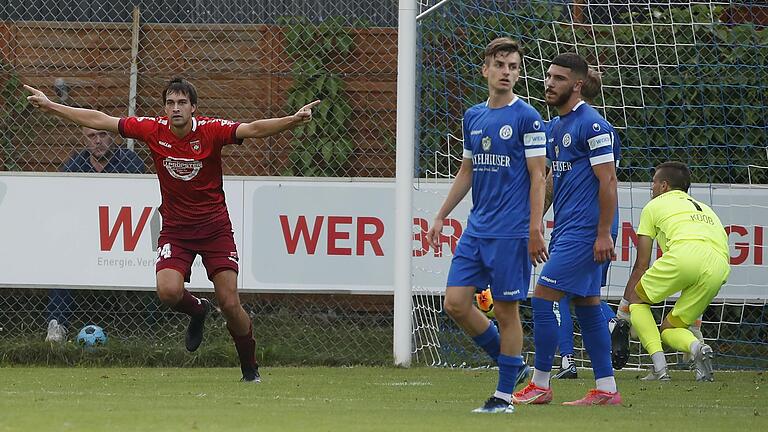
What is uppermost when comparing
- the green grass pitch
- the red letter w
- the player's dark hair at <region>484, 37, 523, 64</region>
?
the player's dark hair at <region>484, 37, 523, 64</region>

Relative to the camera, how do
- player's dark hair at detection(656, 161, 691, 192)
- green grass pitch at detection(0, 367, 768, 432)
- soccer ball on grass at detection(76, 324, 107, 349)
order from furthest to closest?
soccer ball on grass at detection(76, 324, 107, 349) → player's dark hair at detection(656, 161, 691, 192) → green grass pitch at detection(0, 367, 768, 432)

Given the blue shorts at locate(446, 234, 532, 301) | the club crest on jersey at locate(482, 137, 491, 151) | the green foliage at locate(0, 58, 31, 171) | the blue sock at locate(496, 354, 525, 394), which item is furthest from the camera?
the green foliage at locate(0, 58, 31, 171)

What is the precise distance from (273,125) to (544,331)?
6.90ft

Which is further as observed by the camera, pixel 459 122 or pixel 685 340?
pixel 459 122

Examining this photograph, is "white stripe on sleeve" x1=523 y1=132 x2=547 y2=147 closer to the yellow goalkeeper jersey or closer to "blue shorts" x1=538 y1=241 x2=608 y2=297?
"blue shorts" x1=538 y1=241 x2=608 y2=297

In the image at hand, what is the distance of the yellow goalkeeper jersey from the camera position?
9.86 metres

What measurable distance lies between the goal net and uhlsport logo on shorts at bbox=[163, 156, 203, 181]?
275 centimetres

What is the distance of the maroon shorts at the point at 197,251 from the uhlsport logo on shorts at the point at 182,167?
15.8 inches

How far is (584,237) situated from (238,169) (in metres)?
5.23

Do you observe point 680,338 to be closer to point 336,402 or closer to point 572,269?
point 572,269

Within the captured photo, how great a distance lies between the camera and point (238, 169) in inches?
474

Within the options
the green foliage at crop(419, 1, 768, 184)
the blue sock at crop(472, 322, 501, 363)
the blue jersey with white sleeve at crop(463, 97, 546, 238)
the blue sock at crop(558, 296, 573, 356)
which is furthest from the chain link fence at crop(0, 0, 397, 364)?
the blue jersey with white sleeve at crop(463, 97, 546, 238)

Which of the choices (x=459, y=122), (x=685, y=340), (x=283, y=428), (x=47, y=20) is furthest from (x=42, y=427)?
(x=47, y=20)

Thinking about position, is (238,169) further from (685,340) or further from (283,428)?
(283,428)
